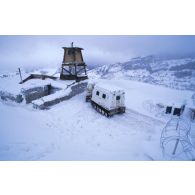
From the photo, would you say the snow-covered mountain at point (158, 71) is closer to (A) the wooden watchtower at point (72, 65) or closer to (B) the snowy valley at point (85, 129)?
(B) the snowy valley at point (85, 129)

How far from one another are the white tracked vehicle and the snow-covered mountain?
23.4ft

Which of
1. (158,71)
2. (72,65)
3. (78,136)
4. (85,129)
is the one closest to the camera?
(78,136)

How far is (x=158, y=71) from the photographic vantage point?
21891mm

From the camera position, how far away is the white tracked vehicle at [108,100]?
13.0m

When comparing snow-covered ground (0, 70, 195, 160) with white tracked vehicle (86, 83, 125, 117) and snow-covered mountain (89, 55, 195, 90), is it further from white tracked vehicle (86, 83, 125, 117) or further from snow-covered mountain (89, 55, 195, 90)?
snow-covered mountain (89, 55, 195, 90)

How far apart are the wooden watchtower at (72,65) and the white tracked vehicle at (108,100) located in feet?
21.5

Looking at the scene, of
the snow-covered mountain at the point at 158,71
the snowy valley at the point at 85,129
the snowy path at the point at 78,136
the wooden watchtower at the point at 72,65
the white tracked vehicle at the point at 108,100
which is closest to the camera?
the snowy path at the point at 78,136

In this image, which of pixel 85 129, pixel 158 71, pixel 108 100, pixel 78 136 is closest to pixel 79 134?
pixel 78 136

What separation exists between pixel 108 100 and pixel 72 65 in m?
9.43

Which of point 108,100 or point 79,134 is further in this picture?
point 108,100

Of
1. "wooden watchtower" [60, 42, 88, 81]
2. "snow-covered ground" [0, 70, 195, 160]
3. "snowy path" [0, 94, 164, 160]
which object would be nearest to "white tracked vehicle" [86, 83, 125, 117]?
"snow-covered ground" [0, 70, 195, 160]

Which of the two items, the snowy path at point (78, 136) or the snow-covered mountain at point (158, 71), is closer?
the snowy path at point (78, 136)

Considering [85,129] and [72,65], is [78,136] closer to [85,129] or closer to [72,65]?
[85,129]

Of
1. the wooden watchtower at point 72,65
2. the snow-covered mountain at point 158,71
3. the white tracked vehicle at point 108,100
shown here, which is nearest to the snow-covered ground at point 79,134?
the white tracked vehicle at point 108,100
